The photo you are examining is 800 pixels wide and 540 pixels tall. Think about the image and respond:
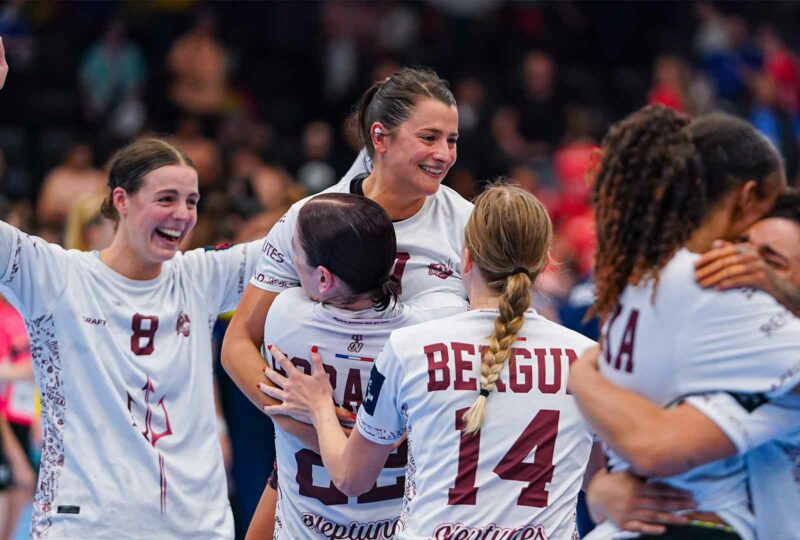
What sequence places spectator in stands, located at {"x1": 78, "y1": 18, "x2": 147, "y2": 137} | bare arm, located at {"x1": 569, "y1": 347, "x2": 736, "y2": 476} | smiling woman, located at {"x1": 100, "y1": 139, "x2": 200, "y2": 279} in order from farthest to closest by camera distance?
spectator in stands, located at {"x1": 78, "y1": 18, "x2": 147, "y2": 137}
smiling woman, located at {"x1": 100, "y1": 139, "x2": 200, "y2": 279}
bare arm, located at {"x1": 569, "y1": 347, "x2": 736, "y2": 476}

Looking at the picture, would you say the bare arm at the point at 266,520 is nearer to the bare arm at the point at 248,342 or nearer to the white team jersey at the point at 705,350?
the bare arm at the point at 248,342

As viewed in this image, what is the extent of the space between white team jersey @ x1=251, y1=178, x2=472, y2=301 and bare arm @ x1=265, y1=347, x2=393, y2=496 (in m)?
0.37

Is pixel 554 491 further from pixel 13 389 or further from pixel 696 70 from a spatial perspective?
pixel 696 70

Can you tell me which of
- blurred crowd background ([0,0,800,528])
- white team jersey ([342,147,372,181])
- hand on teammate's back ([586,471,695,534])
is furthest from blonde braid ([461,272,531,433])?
blurred crowd background ([0,0,800,528])

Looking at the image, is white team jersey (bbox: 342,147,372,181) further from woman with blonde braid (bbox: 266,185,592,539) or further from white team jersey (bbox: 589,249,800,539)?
white team jersey (bbox: 589,249,800,539)

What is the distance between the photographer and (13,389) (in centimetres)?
655

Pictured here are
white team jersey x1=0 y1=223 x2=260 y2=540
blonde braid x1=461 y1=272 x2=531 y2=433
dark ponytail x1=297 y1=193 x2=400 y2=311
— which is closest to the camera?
blonde braid x1=461 y1=272 x2=531 y2=433

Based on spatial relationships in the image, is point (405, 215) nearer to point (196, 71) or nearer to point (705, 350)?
point (705, 350)

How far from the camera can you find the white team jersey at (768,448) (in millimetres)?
Result: 2578

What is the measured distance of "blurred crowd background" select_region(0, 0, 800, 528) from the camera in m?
11.4

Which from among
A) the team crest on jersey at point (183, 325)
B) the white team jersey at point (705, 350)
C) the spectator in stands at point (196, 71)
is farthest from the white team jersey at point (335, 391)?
the spectator in stands at point (196, 71)

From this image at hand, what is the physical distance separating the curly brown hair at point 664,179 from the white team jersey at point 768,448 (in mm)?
348

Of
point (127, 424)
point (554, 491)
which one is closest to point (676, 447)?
point (554, 491)

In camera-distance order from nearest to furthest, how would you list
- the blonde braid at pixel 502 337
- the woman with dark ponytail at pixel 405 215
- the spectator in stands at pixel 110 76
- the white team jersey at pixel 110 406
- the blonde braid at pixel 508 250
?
1. the blonde braid at pixel 502 337
2. the blonde braid at pixel 508 250
3. the white team jersey at pixel 110 406
4. the woman with dark ponytail at pixel 405 215
5. the spectator in stands at pixel 110 76
